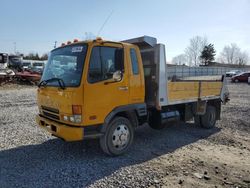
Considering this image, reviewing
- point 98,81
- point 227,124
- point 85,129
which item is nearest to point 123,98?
point 98,81

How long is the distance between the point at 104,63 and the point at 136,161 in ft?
6.95

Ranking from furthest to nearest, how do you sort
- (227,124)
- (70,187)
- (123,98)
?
(227,124)
(123,98)
(70,187)

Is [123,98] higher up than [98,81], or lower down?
lower down

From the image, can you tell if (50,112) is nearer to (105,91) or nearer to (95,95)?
(95,95)

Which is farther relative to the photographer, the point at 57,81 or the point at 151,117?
the point at 151,117

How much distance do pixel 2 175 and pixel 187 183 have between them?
10.6ft

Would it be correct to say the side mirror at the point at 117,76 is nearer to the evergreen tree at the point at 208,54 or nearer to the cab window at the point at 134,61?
the cab window at the point at 134,61

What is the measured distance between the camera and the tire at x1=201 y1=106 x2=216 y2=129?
26.1ft

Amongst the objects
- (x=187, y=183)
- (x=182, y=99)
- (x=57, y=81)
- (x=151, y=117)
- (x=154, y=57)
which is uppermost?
(x=154, y=57)

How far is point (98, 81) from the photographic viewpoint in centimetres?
455

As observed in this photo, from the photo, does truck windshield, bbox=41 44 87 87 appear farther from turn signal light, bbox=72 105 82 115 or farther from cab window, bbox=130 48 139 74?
cab window, bbox=130 48 139 74

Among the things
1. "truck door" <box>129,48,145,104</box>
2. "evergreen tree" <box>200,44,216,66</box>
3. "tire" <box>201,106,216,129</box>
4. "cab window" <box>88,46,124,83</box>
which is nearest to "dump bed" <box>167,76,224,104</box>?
"tire" <box>201,106,216,129</box>

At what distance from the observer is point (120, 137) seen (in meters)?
5.11

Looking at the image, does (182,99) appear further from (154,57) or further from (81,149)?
(81,149)
